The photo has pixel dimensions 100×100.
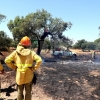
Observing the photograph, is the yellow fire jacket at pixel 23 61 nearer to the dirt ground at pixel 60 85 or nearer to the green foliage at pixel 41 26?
the dirt ground at pixel 60 85

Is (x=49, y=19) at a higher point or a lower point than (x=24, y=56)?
→ higher

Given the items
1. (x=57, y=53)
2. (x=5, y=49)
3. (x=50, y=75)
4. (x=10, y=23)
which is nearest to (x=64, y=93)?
(x=50, y=75)

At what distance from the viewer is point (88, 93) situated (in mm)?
7816

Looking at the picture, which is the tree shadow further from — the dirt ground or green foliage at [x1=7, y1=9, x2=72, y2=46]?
green foliage at [x1=7, y1=9, x2=72, y2=46]

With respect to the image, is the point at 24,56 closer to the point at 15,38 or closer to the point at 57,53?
the point at 15,38

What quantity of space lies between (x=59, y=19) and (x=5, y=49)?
7455 millimetres

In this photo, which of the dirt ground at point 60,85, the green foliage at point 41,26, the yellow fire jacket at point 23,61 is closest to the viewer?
the yellow fire jacket at point 23,61

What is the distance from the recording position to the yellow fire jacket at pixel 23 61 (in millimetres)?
4344

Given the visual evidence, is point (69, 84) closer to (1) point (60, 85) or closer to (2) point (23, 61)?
(1) point (60, 85)

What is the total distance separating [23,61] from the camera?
4.36m

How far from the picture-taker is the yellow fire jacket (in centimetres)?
434

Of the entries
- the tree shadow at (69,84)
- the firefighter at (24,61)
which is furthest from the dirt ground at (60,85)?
the firefighter at (24,61)

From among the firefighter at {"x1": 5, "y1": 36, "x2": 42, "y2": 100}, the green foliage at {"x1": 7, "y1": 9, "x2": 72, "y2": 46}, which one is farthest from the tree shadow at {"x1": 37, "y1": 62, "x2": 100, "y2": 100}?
the green foliage at {"x1": 7, "y1": 9, "x2": 72, "y2": 46}

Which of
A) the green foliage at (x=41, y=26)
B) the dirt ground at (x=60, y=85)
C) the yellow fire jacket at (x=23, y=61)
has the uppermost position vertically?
the green foliage at (x=41, y=26)
